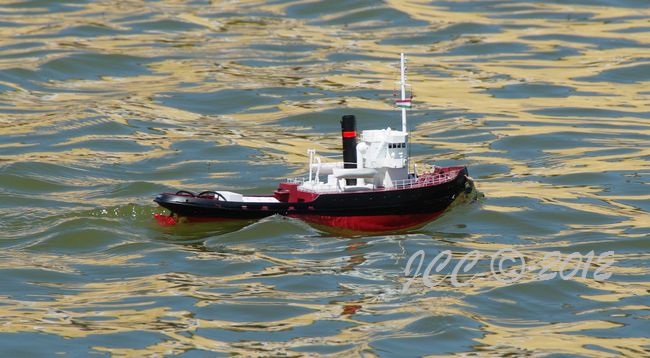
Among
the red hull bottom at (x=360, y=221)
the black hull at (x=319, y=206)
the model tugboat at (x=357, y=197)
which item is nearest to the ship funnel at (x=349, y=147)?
the model tugboat at (x=357, y=197)

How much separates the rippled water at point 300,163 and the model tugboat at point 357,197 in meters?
0.59

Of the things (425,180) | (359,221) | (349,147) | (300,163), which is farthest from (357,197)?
(300,163)

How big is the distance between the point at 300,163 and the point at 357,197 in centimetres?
880

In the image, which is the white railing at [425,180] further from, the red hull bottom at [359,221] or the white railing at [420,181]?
the red hull bottom at [359,221]

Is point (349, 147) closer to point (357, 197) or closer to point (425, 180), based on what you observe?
point (357, 197)

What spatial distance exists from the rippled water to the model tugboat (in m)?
0.59

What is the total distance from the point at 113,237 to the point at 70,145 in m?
11.8

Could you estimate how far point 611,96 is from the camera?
50406 mm

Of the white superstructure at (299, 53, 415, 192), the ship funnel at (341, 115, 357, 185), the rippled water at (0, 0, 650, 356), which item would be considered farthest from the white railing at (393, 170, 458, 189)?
the ship funnel at (341, 115, 357, 185)

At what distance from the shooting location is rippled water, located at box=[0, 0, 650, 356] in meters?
26.1

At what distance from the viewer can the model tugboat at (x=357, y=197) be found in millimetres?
33750

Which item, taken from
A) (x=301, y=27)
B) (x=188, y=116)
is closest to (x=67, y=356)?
(x=188, y=116)

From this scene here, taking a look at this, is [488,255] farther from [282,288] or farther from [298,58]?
[298,58]

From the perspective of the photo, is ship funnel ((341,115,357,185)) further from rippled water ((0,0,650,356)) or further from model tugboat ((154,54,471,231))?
rippled water ((0,0,650,356))
